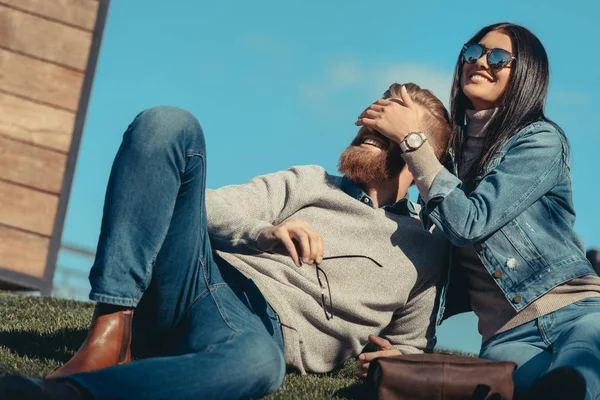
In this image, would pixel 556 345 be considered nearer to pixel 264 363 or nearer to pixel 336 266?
pixel 336 266

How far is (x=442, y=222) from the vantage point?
136 inches

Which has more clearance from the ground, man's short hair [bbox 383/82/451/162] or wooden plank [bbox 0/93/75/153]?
man's short hair [bbox 383/82/451/162]

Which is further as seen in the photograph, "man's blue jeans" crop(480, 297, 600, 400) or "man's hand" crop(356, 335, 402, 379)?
"man's hand" crop(356, 335, 402, 379)

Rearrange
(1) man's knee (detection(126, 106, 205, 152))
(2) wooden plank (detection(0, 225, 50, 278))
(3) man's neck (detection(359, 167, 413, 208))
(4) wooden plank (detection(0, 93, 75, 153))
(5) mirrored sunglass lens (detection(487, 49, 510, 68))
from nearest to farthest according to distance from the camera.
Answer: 1. (1) man's knee (detection(126, 106, 205, 152))
2. (5) mirrored sunglass lens (detection(487, 49, 510, 68))
3. (3) man's neck (detection(359, 167, 413, 208))
4. (2) wooden plank (detection(0, 225, 50, 278))
5. (4) wooden plank (detection(0, 93, 75, 153))

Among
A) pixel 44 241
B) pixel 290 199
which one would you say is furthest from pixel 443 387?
pixel 44 241

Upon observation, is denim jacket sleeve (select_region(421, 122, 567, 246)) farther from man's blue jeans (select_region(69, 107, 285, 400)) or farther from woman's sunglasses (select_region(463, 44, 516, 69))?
man's blue jeans (select_region(69, 107, 285, 400))

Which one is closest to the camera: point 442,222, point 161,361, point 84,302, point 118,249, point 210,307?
point 161,361

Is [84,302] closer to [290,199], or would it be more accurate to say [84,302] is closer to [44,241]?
[44,241]

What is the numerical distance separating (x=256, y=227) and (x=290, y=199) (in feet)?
1.90

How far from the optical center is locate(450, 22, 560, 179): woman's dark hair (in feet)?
12.3

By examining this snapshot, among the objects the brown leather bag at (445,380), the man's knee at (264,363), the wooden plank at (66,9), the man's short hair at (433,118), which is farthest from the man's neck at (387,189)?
the wooden plank at (66,9)

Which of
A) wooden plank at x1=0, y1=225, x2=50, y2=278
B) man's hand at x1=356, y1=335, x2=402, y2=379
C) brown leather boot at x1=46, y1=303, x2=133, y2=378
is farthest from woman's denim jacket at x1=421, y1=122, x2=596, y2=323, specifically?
wooden plank at x1=0, y1=225, x2=50, y2=278

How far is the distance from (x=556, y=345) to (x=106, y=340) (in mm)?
1685

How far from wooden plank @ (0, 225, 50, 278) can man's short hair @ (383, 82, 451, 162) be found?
445 centimetres
